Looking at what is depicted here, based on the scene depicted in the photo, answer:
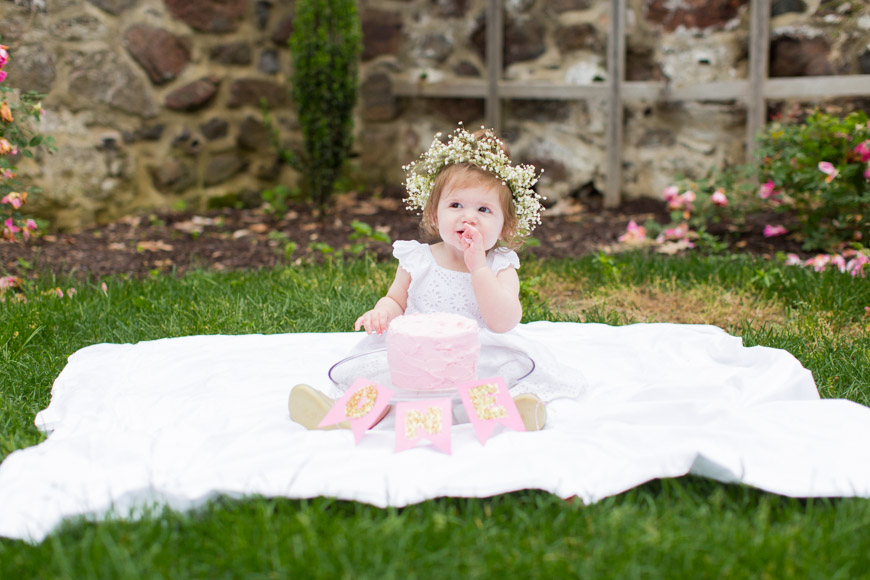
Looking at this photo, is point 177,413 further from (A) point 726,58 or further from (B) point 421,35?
(B) point 421,35

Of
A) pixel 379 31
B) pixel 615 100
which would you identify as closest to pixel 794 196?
pixel 615 100

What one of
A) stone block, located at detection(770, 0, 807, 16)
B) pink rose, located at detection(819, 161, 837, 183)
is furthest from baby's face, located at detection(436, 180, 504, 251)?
stone block, located at detection(770, 0, 807, 16)

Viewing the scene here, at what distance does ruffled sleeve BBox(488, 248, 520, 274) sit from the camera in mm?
2350

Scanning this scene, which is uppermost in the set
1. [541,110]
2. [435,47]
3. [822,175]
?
[435,47]

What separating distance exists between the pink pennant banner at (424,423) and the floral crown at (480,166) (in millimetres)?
669

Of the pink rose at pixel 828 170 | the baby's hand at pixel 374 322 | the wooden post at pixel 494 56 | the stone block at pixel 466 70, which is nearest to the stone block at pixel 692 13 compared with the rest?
the wooden post at pixel 494 56

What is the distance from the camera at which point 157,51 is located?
517 centimetres

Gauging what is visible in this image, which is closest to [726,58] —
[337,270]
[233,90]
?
[337,270]

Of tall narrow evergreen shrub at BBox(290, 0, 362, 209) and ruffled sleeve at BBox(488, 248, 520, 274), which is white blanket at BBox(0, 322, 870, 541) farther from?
tall narrow evergreen shrub at BBox(290, 0, 362, 209)

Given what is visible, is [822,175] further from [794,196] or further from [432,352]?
[432,352]

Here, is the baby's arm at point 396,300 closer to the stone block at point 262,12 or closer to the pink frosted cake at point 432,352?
the pink frosted cake at point 432,352

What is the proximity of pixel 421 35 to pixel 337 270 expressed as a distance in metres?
2.89

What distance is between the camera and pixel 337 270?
12.5 ft

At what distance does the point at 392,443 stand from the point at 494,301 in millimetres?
494
